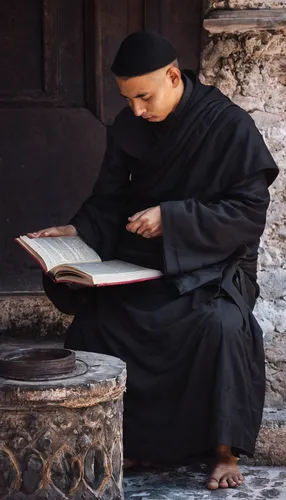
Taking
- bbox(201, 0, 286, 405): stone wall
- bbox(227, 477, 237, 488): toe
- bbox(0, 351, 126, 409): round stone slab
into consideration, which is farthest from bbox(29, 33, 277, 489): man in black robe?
bbox(0, 351, 126, 409): round stone slab

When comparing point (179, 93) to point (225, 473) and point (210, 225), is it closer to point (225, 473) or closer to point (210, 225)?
point (210, 225)

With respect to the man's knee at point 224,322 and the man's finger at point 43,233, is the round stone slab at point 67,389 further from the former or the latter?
the man's finger at point 43,233

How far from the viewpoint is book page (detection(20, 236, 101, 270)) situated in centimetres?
379

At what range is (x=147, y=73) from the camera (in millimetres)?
3859

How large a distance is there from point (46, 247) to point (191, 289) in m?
0.52

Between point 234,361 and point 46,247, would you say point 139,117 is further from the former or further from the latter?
point 234,361

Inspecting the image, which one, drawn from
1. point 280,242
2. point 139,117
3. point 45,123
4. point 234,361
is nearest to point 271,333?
point 280,242

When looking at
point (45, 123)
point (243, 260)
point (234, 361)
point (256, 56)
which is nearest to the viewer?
point (234, 361)

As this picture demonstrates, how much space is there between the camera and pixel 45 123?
4.91 m

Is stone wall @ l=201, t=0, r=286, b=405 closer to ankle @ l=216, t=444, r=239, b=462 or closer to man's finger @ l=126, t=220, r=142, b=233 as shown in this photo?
ankle @ l=216, t=444, r=239, b=462

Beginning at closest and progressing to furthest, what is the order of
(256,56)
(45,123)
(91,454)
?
1. (91,454)
2. (256,56)
3. (45,123)

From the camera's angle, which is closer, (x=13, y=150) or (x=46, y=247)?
(x=46, y=247)

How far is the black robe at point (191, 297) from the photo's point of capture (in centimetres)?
385

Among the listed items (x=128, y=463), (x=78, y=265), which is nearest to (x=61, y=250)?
(x=78, y=265)
